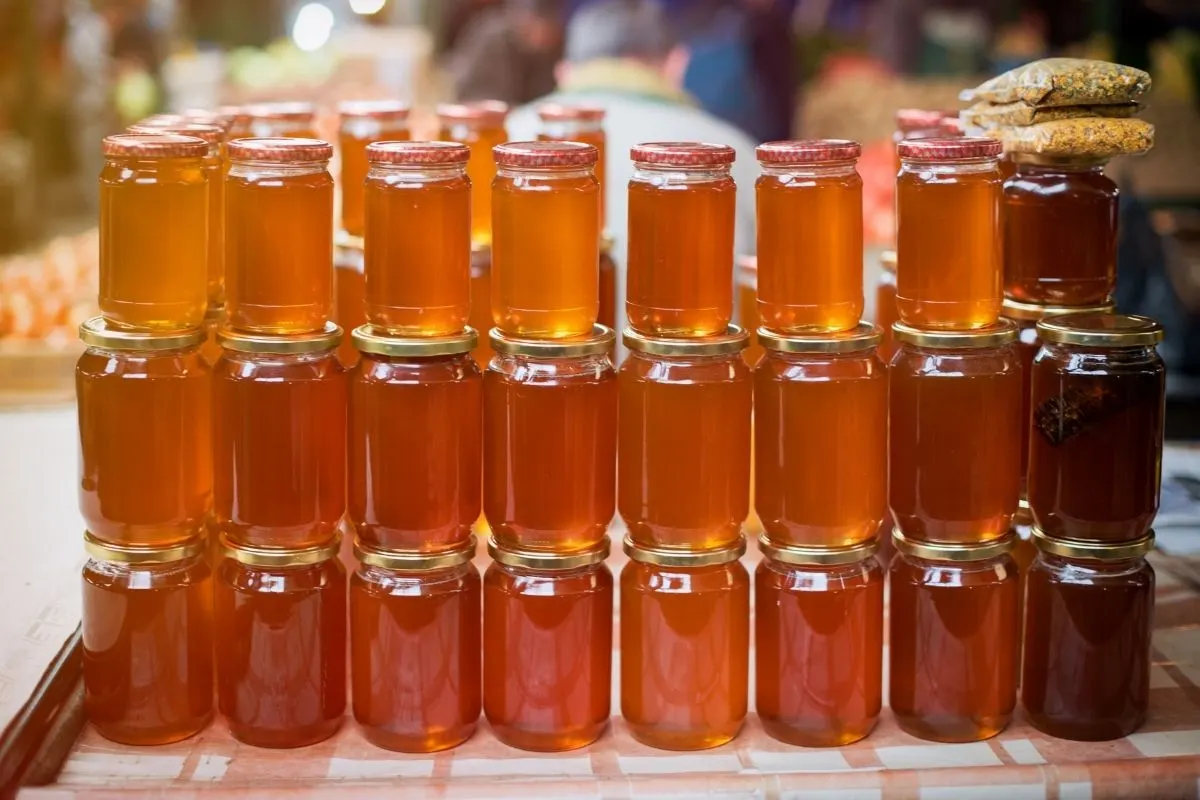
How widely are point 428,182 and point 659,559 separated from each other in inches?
22.4

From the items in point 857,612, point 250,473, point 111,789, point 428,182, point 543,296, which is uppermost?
point 428,182

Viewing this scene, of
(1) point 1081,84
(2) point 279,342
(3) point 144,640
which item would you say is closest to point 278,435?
(2) point 279,342

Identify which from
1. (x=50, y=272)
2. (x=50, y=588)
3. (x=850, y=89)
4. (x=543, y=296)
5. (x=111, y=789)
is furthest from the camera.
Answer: (x=850, y=89)

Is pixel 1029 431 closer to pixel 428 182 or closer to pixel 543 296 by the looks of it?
pixel 543 296

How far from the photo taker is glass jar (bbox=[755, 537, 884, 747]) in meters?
1.87

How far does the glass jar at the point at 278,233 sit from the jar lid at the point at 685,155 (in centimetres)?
41

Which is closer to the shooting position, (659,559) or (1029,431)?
(659,559)

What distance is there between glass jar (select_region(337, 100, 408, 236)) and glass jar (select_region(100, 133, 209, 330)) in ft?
1.96

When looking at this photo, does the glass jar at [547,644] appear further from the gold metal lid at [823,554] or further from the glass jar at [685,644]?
the gold metal lid at [823,554]

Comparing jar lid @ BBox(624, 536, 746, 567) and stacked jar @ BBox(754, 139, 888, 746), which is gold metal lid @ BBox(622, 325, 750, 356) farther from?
jar lid @ BBox(624, 536, 746, 567)

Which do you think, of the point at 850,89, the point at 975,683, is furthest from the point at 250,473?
the point at 850,89

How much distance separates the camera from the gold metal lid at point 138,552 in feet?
6.16

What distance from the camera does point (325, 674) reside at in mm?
1902

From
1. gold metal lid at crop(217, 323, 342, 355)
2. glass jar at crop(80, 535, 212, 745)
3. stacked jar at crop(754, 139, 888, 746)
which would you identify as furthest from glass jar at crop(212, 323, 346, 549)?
stacked jar at crop(754, 139, 888, 746)
